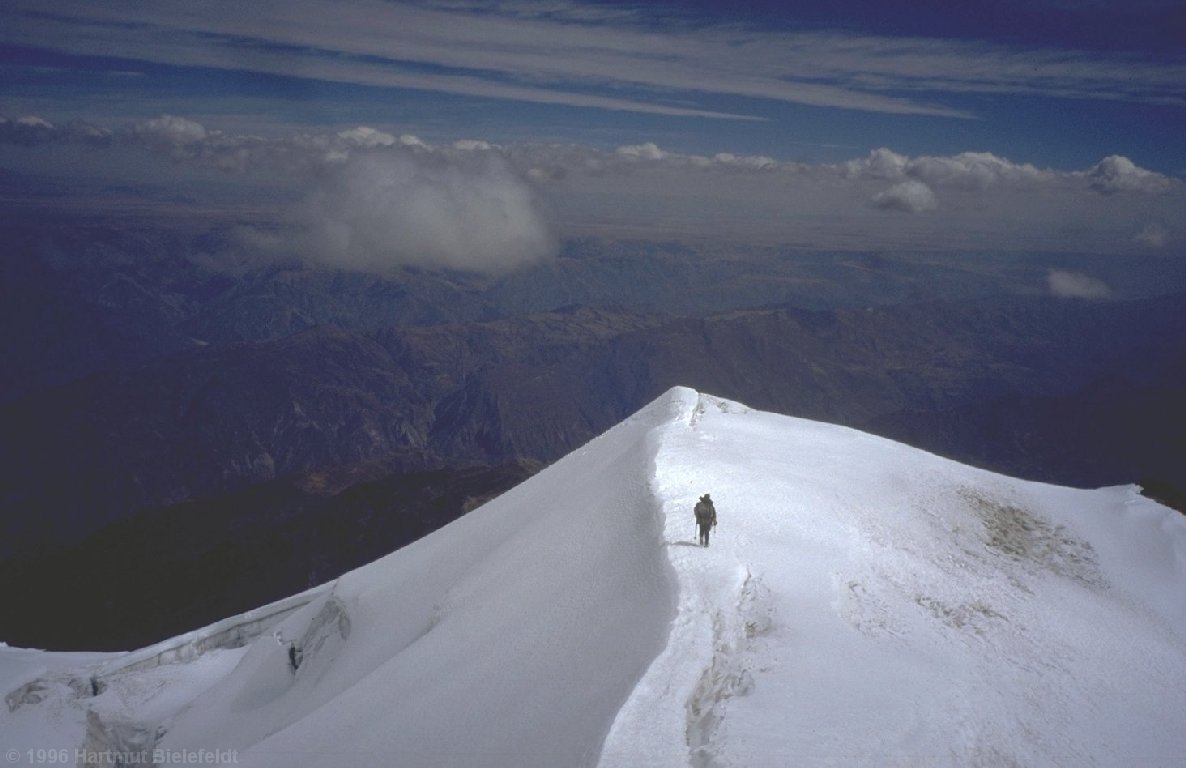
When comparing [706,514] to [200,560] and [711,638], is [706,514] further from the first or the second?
[200,560]

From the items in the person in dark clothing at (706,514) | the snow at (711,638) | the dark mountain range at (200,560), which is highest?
the person in dark clothing at (706,514)

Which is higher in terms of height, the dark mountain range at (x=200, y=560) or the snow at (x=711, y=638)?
the snow at (x=711, y=638)

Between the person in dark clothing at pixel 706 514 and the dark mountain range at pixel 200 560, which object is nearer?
the person in dark clothing at pixel 706 514

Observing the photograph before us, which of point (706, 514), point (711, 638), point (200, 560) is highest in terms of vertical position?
point (706, 514)

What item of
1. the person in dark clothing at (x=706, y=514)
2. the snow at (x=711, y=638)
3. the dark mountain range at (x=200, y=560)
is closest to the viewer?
the snow at (x=711, y=638)

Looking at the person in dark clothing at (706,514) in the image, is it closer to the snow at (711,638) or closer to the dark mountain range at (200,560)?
the snow at (711,638)

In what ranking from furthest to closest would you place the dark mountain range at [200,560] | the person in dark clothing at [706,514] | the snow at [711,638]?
the dark mountain range at [200,560] → the person in dark clothing at [706,514] → the snow at [711,638]

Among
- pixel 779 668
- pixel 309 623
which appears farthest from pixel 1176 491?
pixel 309 623

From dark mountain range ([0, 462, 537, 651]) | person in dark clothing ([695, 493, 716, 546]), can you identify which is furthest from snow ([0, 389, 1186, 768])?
dark mountain range ([0, 462, 537, 651])

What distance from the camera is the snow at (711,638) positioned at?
56.3ft

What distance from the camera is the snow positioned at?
1716 cm

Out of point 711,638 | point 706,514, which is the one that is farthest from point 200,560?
point 711,638

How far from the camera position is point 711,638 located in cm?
1930

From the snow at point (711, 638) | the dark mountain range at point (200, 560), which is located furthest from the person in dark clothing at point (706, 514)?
the dark mountain range at point (200, 560)
